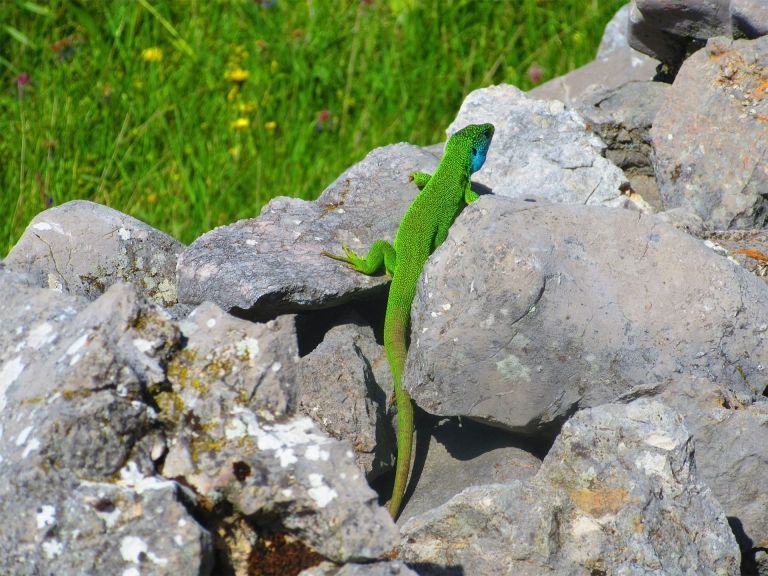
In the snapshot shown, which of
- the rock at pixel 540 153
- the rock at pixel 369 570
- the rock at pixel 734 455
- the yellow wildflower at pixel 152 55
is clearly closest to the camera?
the rock at pixel 369 570

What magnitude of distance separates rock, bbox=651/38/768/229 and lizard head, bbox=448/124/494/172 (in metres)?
0.97

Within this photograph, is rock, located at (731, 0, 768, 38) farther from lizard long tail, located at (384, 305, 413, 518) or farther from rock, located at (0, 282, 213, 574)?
rock, located at (0, 282, 213, 574)

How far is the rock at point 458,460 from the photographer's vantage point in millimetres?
4270

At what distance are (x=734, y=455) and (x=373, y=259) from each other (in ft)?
6.24

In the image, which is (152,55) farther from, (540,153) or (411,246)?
(411,246)

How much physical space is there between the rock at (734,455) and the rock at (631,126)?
2.19 metres

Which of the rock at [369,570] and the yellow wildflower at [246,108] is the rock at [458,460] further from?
the yellow wildflower at [246,108]

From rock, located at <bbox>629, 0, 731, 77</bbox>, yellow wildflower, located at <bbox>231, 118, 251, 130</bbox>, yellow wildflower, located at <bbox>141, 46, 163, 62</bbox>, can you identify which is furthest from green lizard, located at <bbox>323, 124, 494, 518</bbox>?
yellow wildflower, located at <bbox>141, 46, 163, 62</bbox>

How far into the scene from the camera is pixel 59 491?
255 centimetres

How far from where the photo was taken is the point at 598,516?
3.36m

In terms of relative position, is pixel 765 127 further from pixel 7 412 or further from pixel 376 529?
pixel 7 412

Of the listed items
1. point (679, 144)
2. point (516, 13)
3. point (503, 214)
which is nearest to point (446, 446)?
point (503, 214)

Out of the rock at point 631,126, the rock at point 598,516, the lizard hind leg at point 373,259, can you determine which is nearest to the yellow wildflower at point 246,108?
the rock at point 631,126

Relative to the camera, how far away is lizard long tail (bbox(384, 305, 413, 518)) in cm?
431
